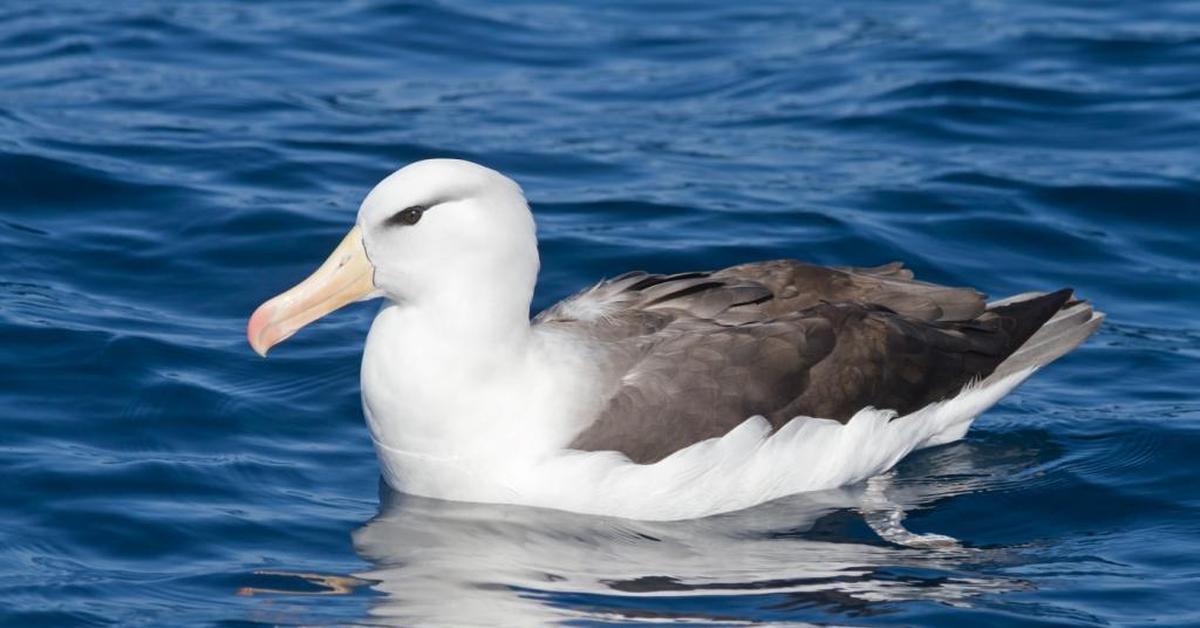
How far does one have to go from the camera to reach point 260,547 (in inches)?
360

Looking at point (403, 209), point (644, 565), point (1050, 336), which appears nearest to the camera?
point (644, 565)

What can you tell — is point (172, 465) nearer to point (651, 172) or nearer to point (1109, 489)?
point (1109, 489)

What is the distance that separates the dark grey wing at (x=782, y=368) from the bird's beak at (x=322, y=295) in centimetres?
121

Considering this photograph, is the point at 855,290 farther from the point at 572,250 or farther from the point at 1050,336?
the point at 572,250

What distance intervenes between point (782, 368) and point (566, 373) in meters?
1.05

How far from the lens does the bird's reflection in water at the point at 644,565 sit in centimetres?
849

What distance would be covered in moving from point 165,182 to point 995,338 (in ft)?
20.7

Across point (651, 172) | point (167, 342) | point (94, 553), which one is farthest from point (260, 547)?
point (651, 172)

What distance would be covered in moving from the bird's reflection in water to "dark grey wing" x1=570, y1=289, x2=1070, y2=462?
437mm

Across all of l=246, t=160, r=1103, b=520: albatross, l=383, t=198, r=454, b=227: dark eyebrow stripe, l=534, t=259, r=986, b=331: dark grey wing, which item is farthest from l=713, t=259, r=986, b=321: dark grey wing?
l=383, t=198, r=454, b=227: dark eyebrow stripe

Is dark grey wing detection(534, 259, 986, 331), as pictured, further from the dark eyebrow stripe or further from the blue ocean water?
the dark eyebrow stripe

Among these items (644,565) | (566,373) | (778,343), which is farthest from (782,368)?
(644,565)

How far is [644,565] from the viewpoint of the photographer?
9.00 m

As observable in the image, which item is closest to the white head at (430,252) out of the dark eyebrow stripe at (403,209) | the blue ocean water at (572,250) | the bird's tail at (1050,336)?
the dark eyebrow stripe at (403,209)
